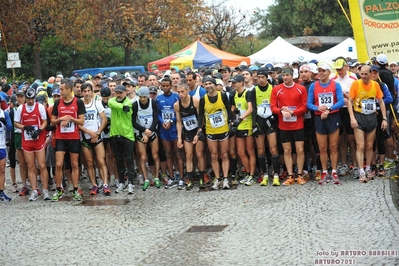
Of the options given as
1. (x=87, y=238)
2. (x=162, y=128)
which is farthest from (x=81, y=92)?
(x=87, y=238)

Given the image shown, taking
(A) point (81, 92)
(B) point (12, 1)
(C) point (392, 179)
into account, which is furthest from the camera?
(B) point (12, 1)

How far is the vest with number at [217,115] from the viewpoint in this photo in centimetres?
1279

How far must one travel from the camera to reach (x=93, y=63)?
47.9 m

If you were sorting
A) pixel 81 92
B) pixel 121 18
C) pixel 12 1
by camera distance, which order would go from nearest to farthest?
pixel 81 92 → pixel 12 1 → pixel 121 18

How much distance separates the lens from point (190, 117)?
513 inches

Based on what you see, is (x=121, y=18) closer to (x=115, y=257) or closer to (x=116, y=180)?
(x=116, y=180)

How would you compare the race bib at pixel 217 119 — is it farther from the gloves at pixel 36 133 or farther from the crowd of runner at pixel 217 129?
the gloves at pixel 36 133

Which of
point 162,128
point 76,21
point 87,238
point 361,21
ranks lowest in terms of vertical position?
point 87,238

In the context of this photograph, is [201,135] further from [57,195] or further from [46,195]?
[46,195]

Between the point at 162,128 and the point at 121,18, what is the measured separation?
89.0ft

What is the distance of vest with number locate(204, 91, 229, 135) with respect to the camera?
12.8m

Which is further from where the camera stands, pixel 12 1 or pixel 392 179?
pixel 12 1

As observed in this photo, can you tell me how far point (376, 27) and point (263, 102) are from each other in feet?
7.88

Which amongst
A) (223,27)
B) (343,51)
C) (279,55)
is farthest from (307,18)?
(279,55)
